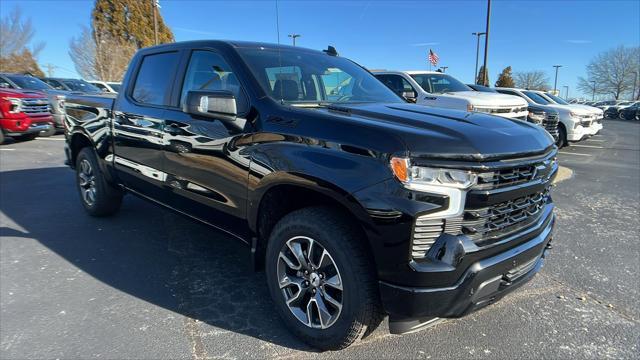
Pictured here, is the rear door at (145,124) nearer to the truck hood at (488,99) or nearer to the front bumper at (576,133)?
the truck hood at (488,99)

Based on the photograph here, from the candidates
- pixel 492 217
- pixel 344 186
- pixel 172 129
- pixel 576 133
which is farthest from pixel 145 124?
pixel 576 133

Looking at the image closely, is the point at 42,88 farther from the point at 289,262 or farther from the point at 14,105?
the point at 289,262

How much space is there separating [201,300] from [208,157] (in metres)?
1.08

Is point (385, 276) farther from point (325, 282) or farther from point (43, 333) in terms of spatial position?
point (43, 333)

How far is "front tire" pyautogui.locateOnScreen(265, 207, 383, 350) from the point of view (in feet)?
7.51

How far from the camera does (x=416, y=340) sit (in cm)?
275

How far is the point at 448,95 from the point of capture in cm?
909

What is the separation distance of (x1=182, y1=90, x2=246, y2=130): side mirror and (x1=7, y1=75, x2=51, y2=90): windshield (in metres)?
12.5

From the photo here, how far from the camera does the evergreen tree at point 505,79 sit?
152ft

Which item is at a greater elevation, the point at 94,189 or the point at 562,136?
the point at 94,189

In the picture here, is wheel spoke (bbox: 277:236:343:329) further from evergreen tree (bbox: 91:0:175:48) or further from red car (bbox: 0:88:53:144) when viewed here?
evergreen tree (bbox: 91:0:175:48)

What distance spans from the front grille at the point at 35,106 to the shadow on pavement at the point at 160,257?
6082mm

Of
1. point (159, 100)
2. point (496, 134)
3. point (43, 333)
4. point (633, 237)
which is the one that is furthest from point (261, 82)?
point (633, 237)

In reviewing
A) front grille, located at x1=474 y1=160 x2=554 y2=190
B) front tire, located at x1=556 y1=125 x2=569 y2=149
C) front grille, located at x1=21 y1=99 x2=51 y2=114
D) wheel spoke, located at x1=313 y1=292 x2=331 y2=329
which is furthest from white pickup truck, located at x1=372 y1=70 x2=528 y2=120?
front grille, located at x1=21 y1=99 x2=51 y2=114
